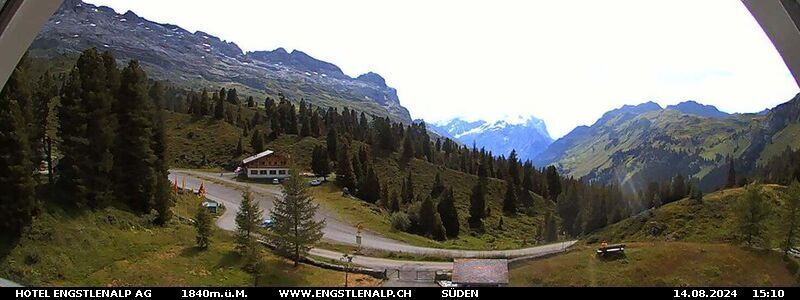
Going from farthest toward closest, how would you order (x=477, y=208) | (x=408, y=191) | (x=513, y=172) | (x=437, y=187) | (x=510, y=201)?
Result: (x=513, y=172) < (x=437, y=187) < (x=510, y=201) < (x=408, y=191) < (x=477, y=208)

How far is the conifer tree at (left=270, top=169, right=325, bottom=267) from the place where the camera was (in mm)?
18859

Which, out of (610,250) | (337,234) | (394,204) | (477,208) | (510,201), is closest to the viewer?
(610,250)

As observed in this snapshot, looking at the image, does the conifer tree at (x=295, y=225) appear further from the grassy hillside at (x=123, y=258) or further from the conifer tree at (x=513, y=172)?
the conifer tree at (x=513, y=172)

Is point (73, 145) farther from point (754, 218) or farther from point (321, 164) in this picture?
point (321, 164)

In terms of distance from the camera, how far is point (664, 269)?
68.5ft

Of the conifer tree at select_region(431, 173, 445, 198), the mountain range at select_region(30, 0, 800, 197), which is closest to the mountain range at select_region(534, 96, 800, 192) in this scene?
the mountain range at select_region(30, 0, 800, 197)

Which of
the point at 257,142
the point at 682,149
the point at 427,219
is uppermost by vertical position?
the point at 682,149

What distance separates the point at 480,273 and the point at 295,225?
6.53 meters

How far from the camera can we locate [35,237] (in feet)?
49.7

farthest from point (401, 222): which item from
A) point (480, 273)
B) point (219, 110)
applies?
point (219, 110)

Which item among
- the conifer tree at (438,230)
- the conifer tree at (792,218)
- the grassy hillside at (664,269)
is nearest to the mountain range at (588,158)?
the conifer tree at (438,230)

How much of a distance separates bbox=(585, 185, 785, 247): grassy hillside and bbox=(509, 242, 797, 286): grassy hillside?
28.2 feet
